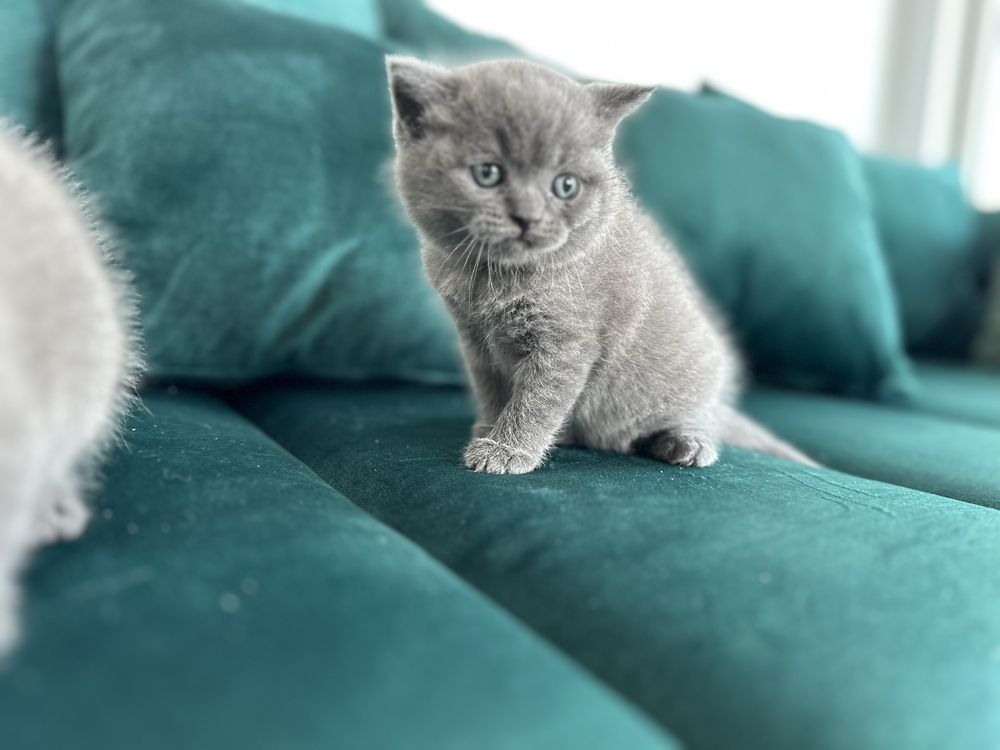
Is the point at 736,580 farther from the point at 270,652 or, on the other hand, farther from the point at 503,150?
the point at 503,150

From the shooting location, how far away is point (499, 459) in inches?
42.2

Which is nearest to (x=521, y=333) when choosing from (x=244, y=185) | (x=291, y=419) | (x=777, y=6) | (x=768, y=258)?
(x=291, y=419)

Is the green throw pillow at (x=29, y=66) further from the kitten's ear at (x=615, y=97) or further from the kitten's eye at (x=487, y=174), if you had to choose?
the kitten's ear at (x=615, y=97)

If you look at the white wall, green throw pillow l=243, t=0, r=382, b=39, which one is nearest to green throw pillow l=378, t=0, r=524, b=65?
green throw pillow l=243, t=0, r=382, b=39

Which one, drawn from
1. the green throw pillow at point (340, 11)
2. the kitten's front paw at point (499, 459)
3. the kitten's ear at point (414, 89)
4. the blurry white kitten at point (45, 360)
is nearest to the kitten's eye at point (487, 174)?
the kitten's ear at point (414, 89)

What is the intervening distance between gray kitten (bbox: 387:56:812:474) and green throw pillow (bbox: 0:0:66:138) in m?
0.80

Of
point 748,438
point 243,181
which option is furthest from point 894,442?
point 243,181

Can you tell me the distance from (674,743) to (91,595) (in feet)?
1.57

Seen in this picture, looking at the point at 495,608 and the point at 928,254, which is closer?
the point at 495,608

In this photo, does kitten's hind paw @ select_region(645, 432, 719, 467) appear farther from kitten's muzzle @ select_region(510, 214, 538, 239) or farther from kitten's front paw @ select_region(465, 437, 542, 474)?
kitten's muzzle @ select_region(510, 214, 538, 239)

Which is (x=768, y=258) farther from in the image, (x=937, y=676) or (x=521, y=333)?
(x=937, y=676)

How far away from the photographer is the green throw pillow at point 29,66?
4.64 ft

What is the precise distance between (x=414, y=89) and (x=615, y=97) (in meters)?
0.26

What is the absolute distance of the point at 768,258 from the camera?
185 cm
